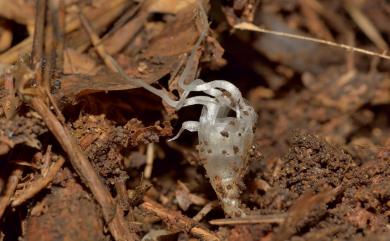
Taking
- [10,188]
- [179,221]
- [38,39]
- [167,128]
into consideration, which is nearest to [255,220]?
[179,221]

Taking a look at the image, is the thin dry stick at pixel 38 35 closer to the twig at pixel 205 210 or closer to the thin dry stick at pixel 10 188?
the thin dry stick at pixel 10 188

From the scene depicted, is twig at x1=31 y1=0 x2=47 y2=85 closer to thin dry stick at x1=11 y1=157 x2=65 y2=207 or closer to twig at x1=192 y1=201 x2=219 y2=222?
thin dry stick at x1=11 y1=157 x2=65 y2=207

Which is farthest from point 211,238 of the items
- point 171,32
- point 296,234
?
point 171,32

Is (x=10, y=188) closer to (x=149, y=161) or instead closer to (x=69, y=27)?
(x=149, y=161)

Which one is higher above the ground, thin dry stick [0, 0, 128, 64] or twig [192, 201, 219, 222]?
thin dry stick [0, 0, 128, 64]

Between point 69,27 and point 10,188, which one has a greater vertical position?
point 69,27

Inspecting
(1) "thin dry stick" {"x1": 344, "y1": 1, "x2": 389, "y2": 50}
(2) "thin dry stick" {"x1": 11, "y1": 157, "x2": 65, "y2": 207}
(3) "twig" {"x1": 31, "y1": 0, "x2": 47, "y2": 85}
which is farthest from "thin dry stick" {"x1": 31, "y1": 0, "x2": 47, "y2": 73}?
(1) "thin dry stick" {"x1": 344, "y1": 1, "x2": 389, "y2": 50}

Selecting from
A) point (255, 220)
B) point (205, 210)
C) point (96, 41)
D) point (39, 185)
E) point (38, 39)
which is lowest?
point (205, 210)
